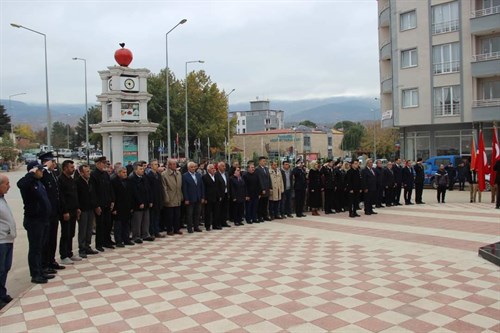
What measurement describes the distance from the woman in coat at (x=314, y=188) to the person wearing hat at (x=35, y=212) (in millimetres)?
8883

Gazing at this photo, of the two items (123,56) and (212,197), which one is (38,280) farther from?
(123,56)

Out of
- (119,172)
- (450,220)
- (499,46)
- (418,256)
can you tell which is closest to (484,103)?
(499,46)

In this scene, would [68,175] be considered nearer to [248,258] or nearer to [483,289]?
[248,258]

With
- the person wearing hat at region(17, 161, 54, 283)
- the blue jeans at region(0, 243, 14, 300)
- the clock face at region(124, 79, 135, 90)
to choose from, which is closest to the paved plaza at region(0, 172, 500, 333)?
the blue jeans at region(0, 243, 14, 300)

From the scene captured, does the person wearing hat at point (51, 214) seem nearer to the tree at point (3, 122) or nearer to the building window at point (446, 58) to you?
the building window at point (446, 58)

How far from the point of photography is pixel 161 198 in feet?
34.0

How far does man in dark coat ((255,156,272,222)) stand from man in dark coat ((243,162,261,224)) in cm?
13

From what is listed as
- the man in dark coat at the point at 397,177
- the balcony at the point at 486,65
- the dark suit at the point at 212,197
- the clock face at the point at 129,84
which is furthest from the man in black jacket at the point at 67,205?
the balcony at the point at 486,65

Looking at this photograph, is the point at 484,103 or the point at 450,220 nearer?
the point at 450,220

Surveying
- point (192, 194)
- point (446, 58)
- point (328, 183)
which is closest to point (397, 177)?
point (328, 183)

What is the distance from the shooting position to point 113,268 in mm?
7492

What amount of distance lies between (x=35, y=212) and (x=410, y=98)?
28.8m

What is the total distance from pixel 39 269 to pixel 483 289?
21.4 feet

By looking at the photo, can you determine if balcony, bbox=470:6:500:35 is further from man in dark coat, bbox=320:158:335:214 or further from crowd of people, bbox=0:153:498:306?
man in dark coat, bbox=320:158:335:214
